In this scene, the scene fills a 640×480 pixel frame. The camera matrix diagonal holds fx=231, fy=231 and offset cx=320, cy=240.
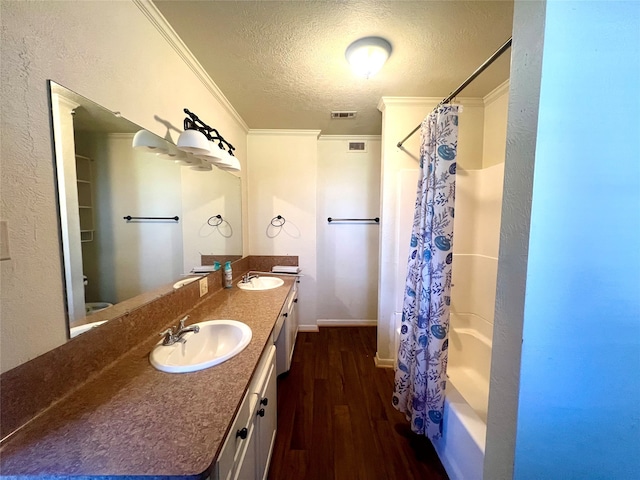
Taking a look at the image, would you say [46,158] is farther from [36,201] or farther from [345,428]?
[345,428]

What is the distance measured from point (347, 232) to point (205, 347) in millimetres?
2199

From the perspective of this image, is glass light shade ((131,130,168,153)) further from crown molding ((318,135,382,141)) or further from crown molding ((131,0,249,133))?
crown molding ((318,135,382,141))

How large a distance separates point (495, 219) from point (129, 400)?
95.1 inches

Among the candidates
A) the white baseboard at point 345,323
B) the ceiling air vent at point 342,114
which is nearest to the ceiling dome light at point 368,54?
the ceiling air vent at point 342,114

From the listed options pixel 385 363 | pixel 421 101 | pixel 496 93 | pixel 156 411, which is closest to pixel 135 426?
pixel 156 411

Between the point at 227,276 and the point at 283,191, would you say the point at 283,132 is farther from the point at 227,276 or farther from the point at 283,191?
the point at 227,276

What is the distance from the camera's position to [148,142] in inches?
46.7

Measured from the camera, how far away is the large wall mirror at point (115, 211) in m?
0.80

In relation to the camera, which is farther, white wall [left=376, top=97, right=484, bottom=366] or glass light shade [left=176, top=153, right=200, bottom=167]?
white wall [left=376, top=97, right=484, bottom=366]

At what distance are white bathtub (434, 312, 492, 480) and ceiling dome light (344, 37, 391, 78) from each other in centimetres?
208

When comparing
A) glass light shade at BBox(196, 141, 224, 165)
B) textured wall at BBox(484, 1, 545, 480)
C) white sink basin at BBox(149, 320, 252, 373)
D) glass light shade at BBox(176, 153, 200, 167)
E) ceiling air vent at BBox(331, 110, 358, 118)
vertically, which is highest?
ceiling air vent at BBox(331, 110, 358, 118)

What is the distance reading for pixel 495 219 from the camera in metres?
1.86

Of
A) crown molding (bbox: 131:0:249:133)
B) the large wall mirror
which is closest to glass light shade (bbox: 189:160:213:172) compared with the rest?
the large wall mirror

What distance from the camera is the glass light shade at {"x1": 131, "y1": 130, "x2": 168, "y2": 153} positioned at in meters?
1.13
